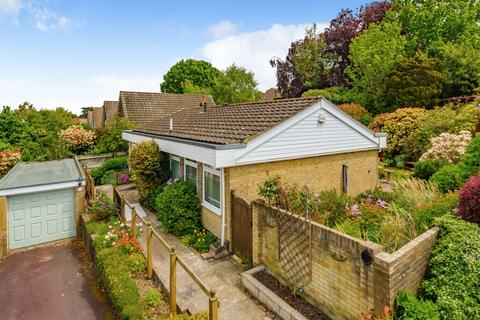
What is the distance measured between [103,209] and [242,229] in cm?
640

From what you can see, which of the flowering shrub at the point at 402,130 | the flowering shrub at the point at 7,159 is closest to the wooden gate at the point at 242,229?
the flowering shrub at the point at 402,130

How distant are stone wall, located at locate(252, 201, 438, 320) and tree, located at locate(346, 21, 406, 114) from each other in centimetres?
2148

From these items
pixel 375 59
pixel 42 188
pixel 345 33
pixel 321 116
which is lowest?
pixel 42 188

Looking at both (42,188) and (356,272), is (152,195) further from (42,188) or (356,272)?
(356,272)

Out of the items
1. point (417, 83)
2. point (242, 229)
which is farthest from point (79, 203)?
point (417, 83)

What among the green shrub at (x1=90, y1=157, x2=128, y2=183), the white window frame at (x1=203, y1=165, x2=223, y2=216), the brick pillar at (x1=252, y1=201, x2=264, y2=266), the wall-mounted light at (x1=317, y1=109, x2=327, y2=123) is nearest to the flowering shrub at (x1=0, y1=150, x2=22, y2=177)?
the green shrub at (x1=90, y1=157, x2=128, y2=183)

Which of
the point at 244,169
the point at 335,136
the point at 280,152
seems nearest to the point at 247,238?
the point at 244,169

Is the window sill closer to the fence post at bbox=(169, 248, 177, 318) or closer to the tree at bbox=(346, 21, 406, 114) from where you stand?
the fence post at bbox=(169, 248, 177, 318)

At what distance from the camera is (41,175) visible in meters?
12.1

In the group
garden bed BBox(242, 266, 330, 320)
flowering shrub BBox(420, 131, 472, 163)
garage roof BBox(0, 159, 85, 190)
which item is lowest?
garden bed BBox(242, 266, 330, 320)

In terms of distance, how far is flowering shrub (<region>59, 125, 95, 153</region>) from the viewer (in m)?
24.2

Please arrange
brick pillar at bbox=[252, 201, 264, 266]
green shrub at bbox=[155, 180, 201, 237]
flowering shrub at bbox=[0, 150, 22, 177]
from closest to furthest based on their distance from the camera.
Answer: brick pillar at bbox=[252, 201, 264, 266]
green shrub at bbox=[155, 180, 201, 237]
flowering shrub at bbox=[0, 150, 22, 177]

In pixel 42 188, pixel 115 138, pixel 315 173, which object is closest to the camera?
pixel 315 173

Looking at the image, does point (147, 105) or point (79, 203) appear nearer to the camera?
point (79, 203)
